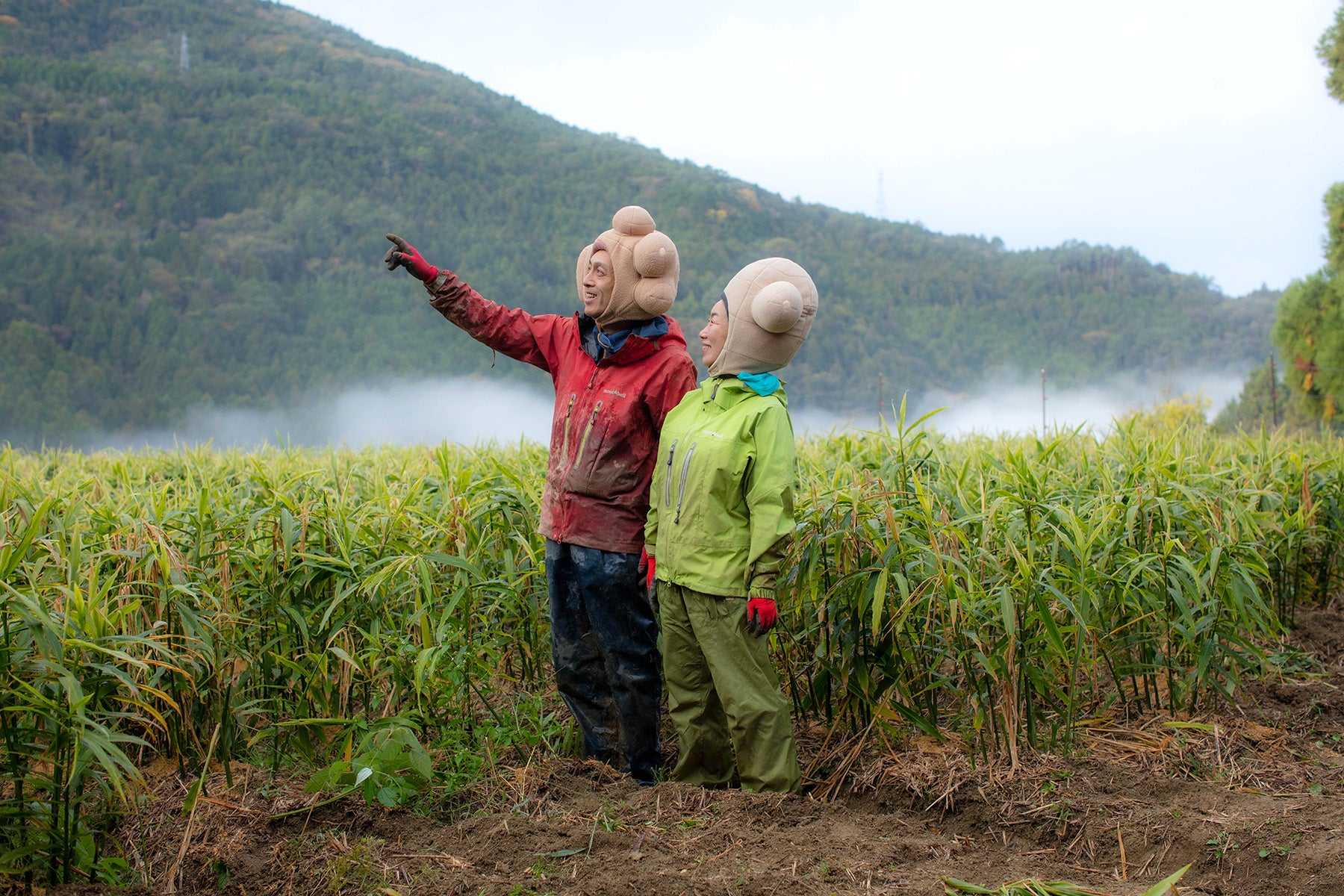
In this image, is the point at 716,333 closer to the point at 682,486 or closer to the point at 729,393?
the point at 729,393

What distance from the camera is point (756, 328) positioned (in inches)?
105

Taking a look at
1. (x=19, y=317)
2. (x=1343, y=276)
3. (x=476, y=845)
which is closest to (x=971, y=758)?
(x=476, y=845)

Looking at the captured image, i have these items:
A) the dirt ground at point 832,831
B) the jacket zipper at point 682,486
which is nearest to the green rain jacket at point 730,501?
the jacket zipper at point 682,486

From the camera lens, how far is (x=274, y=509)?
2828 mm

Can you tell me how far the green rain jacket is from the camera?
8.02 ft

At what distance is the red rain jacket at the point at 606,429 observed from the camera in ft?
8.97

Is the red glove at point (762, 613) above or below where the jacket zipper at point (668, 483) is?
below

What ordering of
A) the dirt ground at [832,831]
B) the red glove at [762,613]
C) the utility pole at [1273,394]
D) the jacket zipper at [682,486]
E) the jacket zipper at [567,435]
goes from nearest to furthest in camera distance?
the dirt ground at [832,831]
the red glove at [762,613]
the jacket zipper at [682,486]
the jacket zipper at [567,435]
the utility pole at [1273,394]

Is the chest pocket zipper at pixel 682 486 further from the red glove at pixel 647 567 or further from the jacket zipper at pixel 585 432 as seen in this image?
the jacket zipper at pixel 585 432

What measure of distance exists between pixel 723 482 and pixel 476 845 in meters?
1.12

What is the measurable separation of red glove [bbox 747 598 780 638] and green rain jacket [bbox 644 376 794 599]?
18mm

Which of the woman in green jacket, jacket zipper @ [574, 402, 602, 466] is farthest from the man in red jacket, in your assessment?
the woman in green jacket

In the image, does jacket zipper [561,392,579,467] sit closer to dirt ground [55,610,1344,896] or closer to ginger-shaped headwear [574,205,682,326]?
ginger-shaped headwear [574,205,682,326]

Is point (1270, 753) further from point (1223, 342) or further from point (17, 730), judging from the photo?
point (1223, 342)
